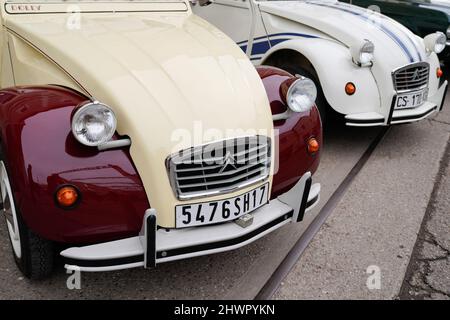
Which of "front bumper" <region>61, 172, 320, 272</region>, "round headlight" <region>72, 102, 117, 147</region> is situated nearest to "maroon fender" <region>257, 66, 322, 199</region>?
"front bumper" <region>61, 172, 320, 272</region>

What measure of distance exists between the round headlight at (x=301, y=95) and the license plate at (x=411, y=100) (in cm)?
182

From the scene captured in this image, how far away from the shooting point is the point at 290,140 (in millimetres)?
2412

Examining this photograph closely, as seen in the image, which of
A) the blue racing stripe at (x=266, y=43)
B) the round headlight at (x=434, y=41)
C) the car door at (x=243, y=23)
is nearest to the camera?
the blue racing stripe at (x=266, y=43)

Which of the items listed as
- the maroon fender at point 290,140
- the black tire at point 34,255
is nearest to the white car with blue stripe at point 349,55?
the maroon fender at point 290,140

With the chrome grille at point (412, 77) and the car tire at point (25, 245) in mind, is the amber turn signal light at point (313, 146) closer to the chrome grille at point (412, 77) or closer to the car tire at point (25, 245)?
the car tire at point (25, 245)

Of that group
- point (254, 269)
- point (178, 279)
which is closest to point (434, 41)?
point (254, 269)

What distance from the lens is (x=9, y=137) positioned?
1.94 m

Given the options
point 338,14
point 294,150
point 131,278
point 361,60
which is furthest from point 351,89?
point 131,278

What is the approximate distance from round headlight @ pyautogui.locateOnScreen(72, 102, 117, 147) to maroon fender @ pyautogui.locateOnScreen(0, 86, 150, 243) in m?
0.06

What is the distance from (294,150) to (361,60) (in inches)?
75.8

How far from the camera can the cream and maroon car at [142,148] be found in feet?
6.15

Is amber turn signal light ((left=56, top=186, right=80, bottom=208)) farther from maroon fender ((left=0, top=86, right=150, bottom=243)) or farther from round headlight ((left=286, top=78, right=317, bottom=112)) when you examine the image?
round headlight ((left=286, top=78, right=317, bottom=112))

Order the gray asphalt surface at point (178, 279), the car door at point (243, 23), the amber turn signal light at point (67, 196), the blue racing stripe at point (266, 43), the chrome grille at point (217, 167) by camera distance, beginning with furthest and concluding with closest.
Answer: the car door at point (243, 23) < the blue racing stripe at point (266, 43) < the gray asphalt surface at point (178, 279) < the chrome grille at point (217, 167) < the amber turn signal light at point (67, 196)

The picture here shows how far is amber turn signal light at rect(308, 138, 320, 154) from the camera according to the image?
2.51 metres
